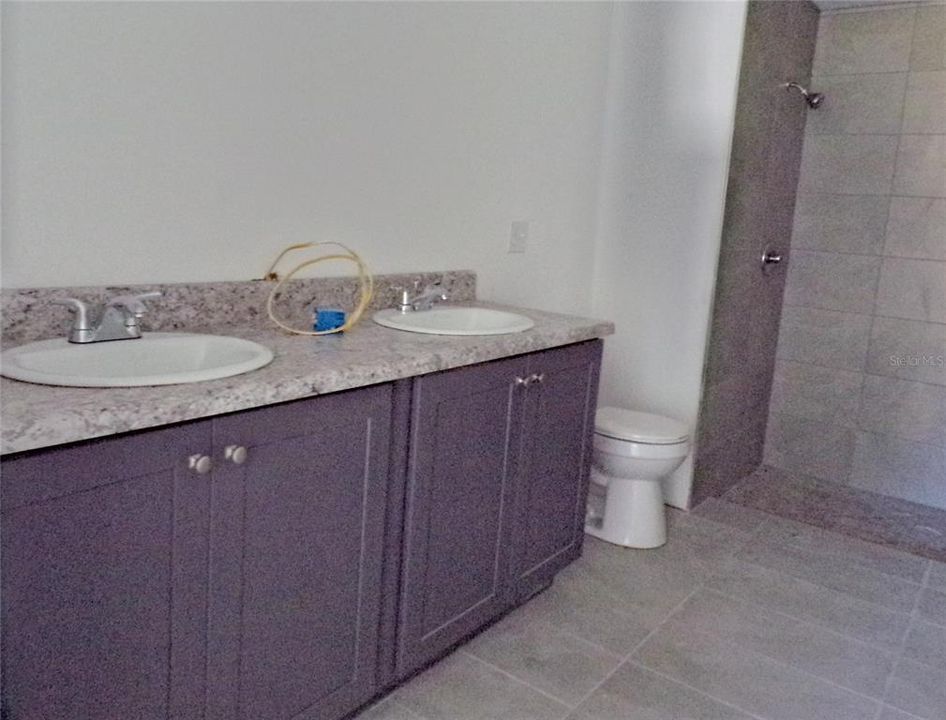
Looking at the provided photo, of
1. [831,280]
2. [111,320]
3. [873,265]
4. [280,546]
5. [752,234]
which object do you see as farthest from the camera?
[831,280]

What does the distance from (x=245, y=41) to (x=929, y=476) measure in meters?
3.08

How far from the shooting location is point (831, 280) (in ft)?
11.2

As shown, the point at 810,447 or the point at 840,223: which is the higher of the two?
the point at 840,223

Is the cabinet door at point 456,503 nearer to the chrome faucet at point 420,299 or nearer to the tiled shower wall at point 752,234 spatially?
the chrome faucet at point 420,299

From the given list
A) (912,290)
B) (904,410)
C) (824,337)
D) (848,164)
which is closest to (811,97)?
(848,164)

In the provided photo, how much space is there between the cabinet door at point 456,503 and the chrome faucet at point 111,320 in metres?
0.53

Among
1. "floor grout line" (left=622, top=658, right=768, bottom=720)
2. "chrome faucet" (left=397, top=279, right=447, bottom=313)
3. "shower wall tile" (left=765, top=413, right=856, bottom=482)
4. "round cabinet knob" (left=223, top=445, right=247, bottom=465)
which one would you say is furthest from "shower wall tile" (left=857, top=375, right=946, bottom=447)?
"round cabinet knob" (left=223, top=445, right=247, bottom=465)

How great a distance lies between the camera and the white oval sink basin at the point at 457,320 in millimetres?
1904

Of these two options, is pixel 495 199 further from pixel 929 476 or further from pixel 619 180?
pixel 929 476

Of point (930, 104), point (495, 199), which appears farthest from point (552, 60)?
point (930, 104)

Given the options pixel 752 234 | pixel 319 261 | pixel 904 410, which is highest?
pixel 752 234

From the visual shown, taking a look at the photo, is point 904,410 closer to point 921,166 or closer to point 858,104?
point 921,166

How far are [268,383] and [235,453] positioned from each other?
12 cm

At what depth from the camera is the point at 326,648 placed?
149 centimetres
